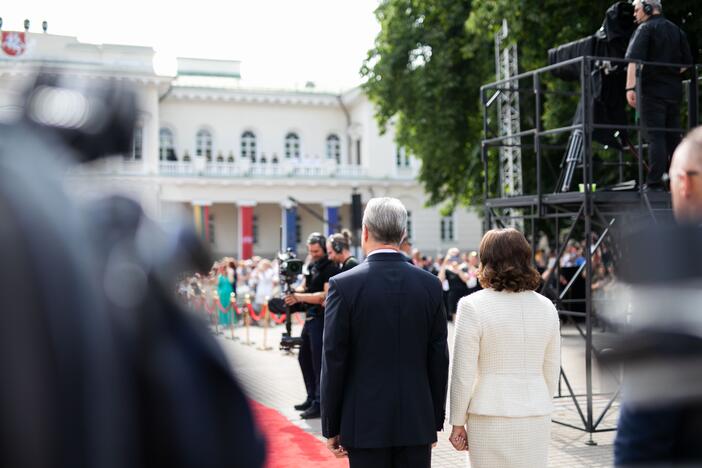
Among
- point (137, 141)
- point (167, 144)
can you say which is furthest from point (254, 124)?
point (137, 141)

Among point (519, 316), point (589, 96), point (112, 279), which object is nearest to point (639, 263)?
point (112, 279)

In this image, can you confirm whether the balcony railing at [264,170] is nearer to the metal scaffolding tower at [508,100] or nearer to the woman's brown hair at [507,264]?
the metal scaffolding tower at [508,100]

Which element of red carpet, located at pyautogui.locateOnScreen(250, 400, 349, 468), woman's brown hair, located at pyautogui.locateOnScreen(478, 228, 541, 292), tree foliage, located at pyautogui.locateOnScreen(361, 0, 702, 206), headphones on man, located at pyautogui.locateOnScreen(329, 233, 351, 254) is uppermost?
tree foliage, located at pyautogui.locateOnScreen(361, 0, 702, 206)

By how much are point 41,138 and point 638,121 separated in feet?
22.3

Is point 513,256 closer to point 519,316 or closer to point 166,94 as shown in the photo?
point 519,316

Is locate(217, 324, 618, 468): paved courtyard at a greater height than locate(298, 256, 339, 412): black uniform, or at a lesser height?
lesser

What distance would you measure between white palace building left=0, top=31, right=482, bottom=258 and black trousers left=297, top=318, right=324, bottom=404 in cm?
3395

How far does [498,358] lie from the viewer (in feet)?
13.3

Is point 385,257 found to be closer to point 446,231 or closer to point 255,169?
point 255,169

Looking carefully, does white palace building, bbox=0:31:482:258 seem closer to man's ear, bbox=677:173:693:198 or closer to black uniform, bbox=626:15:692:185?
black uniform, bbox=626:15:692:185

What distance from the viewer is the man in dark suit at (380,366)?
382 cm

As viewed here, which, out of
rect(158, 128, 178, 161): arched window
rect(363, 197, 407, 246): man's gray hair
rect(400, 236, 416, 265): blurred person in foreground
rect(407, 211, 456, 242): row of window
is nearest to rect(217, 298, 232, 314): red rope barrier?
rect(400, 236, 416, 265): blurred person in foreground

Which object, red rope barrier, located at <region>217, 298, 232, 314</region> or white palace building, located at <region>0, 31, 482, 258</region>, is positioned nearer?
red rope barrier, located at <region>217, 298, 232, 314</region>

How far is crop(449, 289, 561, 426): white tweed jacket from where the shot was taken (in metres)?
3.99
